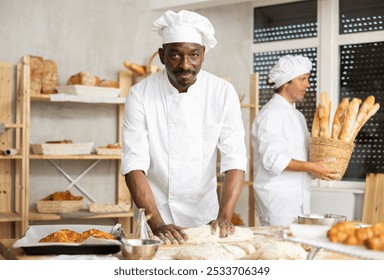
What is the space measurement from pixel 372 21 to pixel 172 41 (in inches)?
101

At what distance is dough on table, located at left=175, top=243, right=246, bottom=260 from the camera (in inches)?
68.2

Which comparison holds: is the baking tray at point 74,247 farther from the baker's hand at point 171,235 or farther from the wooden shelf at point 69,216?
the wooden shelf at point 69,216

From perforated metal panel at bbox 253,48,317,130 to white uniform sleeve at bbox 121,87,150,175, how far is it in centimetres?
248

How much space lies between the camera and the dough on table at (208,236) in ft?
6.54

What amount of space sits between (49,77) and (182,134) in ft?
5.81

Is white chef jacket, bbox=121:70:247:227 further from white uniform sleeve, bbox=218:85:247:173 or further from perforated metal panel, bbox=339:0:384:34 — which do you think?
perforated metal panel, bbox=339:0:384:34

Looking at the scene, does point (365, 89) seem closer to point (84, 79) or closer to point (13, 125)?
point (84, 79)

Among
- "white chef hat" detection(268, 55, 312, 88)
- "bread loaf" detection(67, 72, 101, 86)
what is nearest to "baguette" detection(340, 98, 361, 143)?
"white chef hat" detection(268, 55, 312, 88)

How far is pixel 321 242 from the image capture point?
1.43 m

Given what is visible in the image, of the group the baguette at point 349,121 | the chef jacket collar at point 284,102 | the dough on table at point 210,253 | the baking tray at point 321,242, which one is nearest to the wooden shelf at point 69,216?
the chef jacket collar at point 284,102

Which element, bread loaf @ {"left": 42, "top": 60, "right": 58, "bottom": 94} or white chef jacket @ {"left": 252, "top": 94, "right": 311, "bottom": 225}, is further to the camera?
bread loaf @ {"left": 42, "top": 60, "right": 58, "bottom": 94}

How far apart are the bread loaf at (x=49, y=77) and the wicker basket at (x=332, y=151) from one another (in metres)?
1.73

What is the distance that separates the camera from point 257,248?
75.8 inches

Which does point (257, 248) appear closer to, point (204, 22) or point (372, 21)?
point (204, 22)
